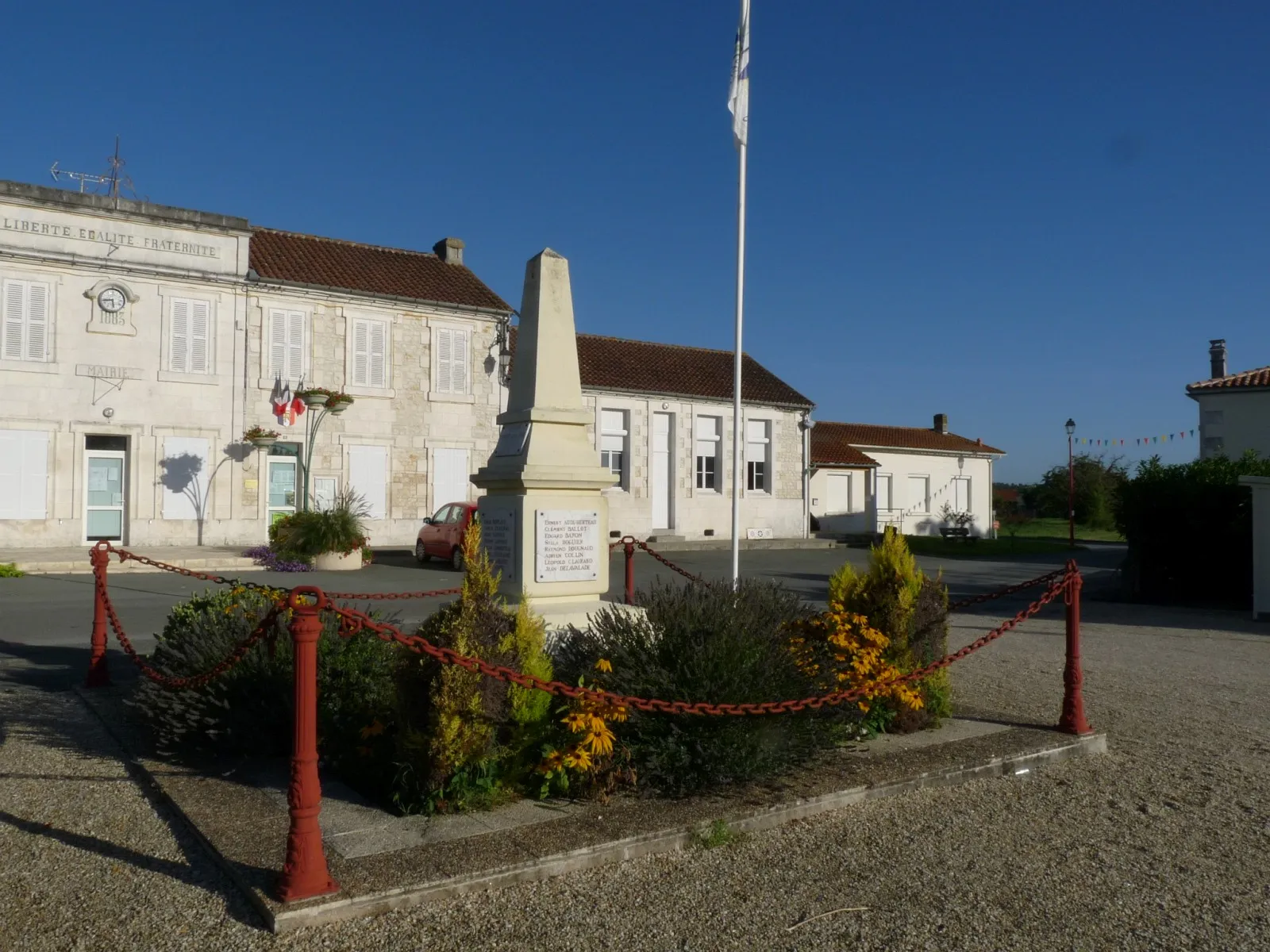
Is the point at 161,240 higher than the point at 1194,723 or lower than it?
higher

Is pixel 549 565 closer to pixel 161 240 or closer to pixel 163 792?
pixel 163 792

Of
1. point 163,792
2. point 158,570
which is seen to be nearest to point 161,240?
point 158,570

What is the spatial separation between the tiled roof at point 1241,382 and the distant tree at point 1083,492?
11.2 meters

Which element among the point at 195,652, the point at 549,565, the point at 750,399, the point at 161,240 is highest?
the point at 161,240

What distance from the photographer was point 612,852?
162 inches

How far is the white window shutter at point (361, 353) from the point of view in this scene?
23562 mm

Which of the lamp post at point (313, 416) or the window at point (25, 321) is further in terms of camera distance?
the lamp post at point (313, 416)

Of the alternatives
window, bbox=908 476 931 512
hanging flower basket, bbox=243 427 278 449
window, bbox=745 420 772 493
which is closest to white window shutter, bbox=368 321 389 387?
hanging flower basket, bbox=243 427 278 449

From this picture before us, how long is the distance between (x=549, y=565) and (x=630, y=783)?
1966 mm

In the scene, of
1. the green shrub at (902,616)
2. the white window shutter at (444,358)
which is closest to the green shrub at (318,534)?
the white window shutter at (444,358)

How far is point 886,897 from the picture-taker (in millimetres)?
3857

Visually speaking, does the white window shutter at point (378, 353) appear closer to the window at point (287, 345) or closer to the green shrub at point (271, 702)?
the window at point (287, 345)

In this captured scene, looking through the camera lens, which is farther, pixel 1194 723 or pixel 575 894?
pixel 1194 723

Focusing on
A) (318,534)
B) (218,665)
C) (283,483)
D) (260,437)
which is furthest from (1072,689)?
(283,483)
